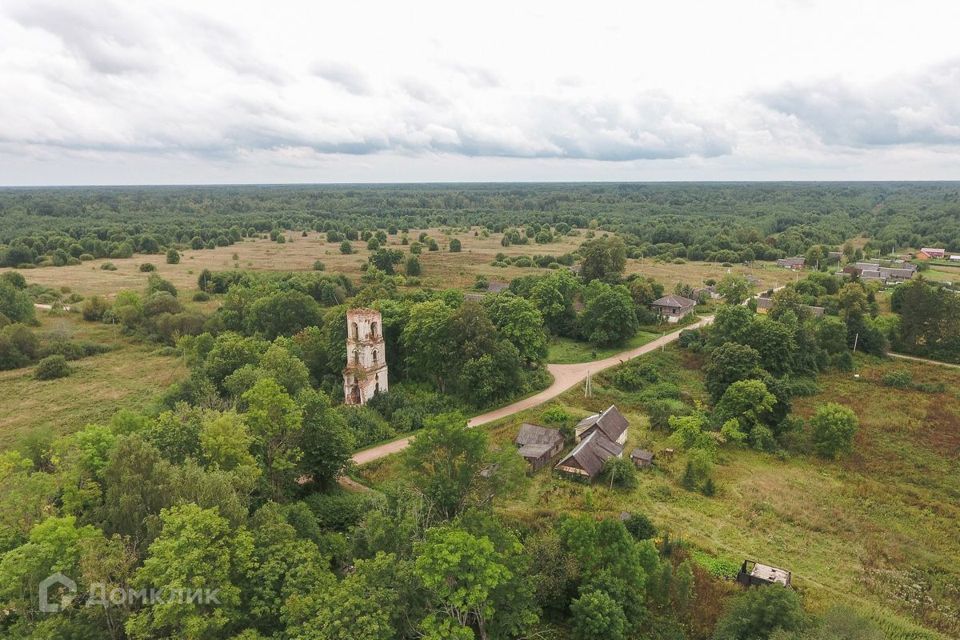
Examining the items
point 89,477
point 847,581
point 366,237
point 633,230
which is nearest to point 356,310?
point 89,477

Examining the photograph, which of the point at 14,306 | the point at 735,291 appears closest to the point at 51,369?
the point at 14,306

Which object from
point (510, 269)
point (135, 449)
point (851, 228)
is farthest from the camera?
point (851, 228)

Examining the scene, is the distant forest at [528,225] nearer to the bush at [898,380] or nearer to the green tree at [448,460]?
the bush at [898,380]

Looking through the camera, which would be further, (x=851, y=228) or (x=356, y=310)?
(x=851, y=228)

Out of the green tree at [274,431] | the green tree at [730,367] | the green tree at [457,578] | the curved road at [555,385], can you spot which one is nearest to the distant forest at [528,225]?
the curved road at [555,385]

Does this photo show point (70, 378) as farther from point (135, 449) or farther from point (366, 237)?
point (366, 237)

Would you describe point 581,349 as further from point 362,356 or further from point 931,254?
point 931,254
